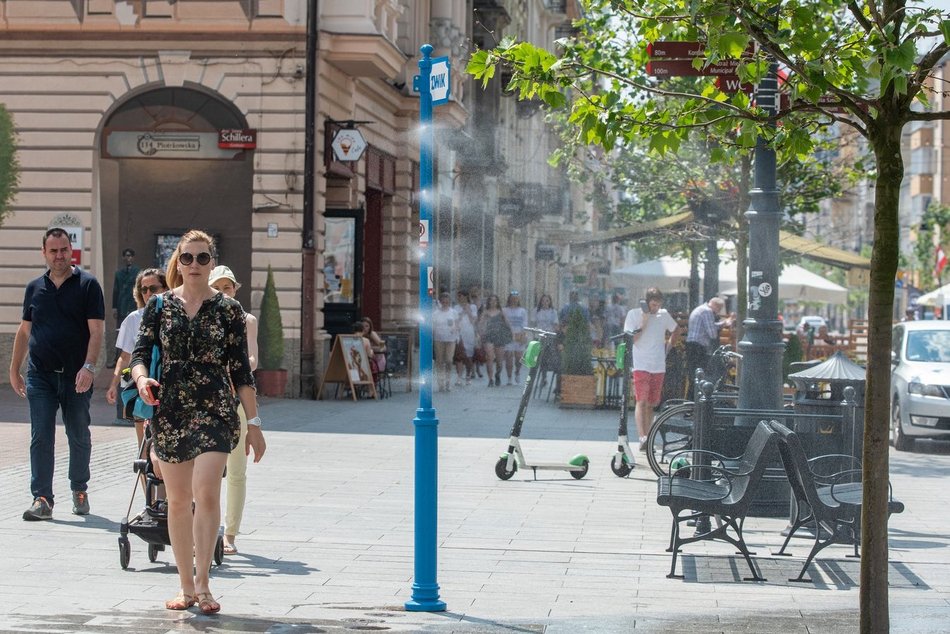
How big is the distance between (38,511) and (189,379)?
11.9 ft

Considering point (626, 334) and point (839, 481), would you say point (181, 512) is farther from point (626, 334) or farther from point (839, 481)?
point (626, 334)

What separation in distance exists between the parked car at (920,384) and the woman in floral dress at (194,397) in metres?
11.2

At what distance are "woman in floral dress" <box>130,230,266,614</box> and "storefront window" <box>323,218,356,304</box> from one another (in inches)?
661

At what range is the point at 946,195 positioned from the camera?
304 ft

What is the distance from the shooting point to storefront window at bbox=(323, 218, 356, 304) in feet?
78.6

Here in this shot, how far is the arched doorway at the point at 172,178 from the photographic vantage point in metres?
22.9

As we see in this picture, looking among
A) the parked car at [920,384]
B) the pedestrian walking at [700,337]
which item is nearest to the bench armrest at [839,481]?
the parked car at [920,384]

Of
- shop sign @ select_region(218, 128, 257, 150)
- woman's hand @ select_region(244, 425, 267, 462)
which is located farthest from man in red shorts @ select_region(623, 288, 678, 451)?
shop sign @ select_region(218, 128, 257, 150)

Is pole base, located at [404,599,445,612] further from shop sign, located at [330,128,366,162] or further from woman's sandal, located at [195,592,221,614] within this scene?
shop sign, located at [330,128,366,162]

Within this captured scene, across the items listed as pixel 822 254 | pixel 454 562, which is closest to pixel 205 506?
pixel 454 562

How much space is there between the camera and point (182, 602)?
7.08m

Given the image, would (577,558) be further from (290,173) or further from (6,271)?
(6,271)

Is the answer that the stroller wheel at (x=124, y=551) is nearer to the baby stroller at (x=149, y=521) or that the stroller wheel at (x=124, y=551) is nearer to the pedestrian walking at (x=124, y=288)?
the baby stroller at (x=149, y=521)

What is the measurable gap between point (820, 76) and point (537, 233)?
53.1 metres
